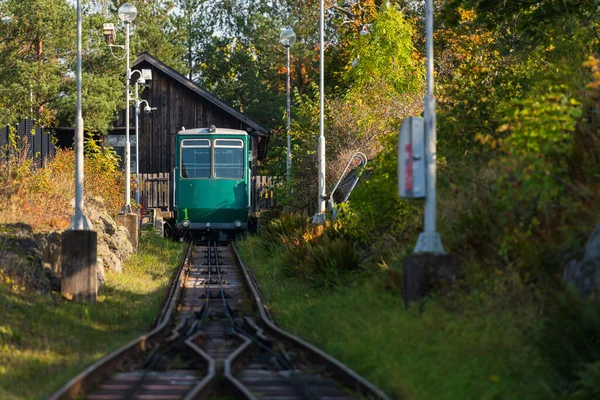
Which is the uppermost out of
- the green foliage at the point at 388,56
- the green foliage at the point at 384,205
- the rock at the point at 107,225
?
the green foliage at the point at 388,56

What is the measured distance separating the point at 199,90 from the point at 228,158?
1684 cm

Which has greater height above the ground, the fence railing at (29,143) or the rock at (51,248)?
the fence railing at (29,143)

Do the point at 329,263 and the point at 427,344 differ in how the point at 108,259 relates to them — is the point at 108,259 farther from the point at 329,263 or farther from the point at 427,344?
the point at 427,344

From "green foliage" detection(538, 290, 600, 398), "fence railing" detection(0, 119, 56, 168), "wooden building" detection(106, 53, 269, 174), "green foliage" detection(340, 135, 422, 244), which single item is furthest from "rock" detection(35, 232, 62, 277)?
"wooden building" detection(106, 53, 269, 174)

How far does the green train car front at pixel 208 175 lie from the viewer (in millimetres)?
32156

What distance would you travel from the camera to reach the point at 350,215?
776 inches

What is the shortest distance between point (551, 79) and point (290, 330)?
5613mm

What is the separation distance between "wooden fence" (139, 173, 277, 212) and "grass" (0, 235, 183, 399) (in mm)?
21739

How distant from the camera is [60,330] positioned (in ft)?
43.0

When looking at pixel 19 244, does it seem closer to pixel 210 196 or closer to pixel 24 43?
pixel 210 196

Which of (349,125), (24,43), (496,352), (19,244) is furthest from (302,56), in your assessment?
(496,352)

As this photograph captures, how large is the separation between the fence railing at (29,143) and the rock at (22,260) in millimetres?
6289

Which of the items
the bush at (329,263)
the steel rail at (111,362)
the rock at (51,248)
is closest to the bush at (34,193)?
the rock at (51,248)

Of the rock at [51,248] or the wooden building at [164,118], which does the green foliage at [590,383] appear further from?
the wooden building at [164,118]
